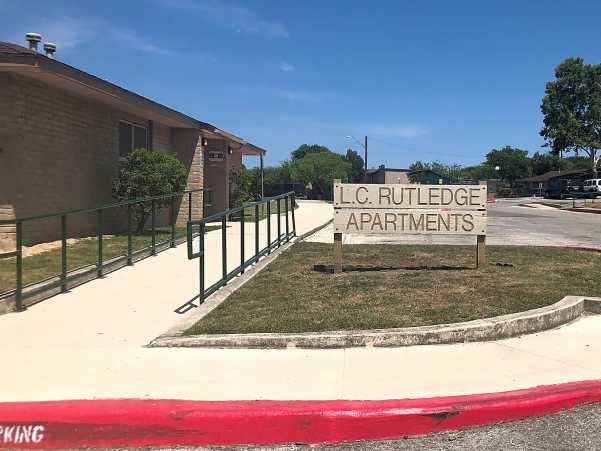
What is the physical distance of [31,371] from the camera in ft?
16.5

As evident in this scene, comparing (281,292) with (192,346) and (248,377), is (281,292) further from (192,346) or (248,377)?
(248,377)

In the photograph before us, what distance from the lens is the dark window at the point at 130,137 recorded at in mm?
15844

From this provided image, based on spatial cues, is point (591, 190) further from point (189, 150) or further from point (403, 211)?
point (403, 211)

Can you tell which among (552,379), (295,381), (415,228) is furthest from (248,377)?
(415,228)

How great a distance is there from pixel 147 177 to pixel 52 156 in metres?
2.27

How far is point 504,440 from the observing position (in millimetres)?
3885

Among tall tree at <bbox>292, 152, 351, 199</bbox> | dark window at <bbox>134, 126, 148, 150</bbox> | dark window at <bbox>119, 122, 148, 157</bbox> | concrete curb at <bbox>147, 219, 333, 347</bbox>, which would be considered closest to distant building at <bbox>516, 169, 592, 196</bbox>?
tall tree at <bbox>292, 152, 351, 199</bbox>

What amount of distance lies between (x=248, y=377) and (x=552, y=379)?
250cm

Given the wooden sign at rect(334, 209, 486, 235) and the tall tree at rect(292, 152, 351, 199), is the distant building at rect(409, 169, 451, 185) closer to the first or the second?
the tall tree at rect(292, 152, 351, 199)

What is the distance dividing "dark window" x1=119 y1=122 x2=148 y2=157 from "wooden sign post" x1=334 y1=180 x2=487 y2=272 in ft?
27.9

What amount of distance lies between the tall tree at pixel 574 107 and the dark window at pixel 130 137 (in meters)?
52.5

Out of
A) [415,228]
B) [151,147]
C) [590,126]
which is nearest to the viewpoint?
[415,228]

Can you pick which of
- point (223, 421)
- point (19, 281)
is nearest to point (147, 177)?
point (19, 281)

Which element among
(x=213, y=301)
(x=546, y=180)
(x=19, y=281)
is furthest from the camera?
(x=546, y=180)
